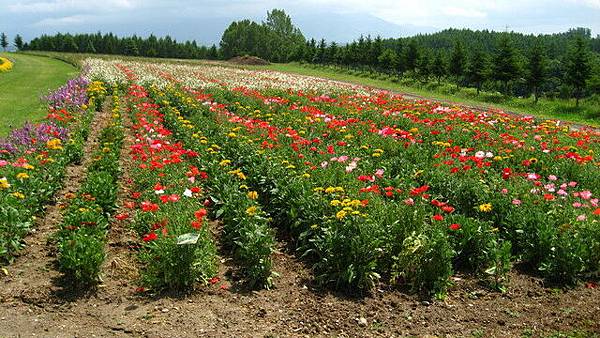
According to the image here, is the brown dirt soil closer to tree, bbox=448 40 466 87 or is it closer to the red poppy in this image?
the red poppy

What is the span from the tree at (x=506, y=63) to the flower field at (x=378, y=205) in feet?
104

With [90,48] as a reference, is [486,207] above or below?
below

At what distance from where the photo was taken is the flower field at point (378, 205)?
257 inches

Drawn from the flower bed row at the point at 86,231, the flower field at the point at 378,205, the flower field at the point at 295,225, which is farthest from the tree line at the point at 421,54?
the flower bed row at the point at 86,231

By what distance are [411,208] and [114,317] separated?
434cm

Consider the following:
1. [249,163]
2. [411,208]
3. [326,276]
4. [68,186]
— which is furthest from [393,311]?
[68,186]

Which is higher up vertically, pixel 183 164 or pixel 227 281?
pixel 183 164

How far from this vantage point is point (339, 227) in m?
6.72

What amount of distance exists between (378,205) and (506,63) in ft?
134

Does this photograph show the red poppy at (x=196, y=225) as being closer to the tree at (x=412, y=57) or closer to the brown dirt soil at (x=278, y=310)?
the brown dirt soil at (x=278, y=310)

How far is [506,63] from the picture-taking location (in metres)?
43.4

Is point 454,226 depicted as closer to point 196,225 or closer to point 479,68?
point 196,225

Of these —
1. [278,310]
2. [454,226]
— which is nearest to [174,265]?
[278,310]

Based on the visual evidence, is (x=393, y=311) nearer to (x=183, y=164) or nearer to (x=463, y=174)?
(x=463, y=174)
